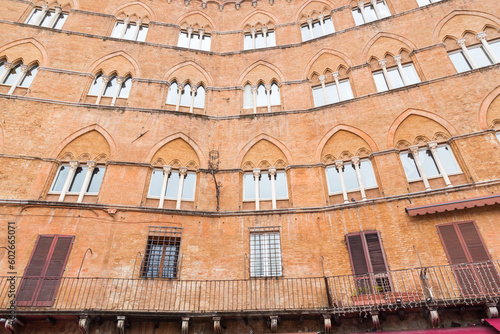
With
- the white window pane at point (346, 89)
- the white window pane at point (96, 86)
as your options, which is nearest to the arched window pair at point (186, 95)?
the white window pane at point (96, 86)

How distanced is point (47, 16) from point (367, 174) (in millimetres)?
19308

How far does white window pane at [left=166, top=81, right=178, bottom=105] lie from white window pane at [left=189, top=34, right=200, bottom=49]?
324cm

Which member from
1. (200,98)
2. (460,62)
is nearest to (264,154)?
(200,98)

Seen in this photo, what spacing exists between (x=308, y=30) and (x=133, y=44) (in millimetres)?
9973

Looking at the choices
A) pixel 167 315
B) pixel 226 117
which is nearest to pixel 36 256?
pixel 167 315

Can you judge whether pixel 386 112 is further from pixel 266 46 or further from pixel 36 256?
pixel 36 256

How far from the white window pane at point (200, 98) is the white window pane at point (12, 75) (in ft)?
28.4

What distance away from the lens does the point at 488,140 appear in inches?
455

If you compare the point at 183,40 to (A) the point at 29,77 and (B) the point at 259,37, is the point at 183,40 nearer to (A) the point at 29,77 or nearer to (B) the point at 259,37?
(B) the point at 259,37

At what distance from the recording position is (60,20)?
57.5ft

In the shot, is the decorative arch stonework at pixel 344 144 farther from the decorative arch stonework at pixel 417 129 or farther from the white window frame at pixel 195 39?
the white window frame at pixel 195 39

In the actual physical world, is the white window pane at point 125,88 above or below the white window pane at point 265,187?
above

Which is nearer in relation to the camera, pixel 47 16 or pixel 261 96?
pixel 261 96

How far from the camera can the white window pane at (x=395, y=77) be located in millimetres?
14391
